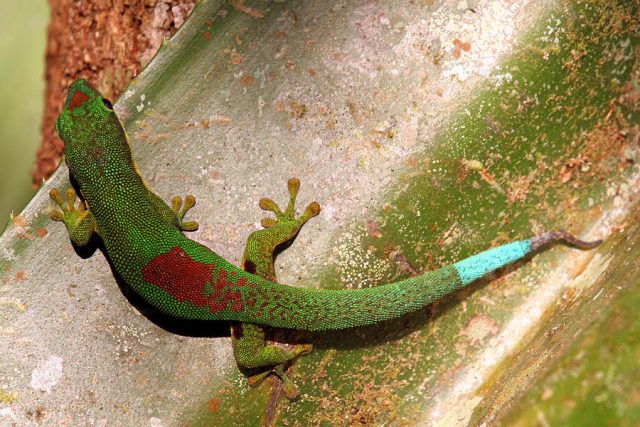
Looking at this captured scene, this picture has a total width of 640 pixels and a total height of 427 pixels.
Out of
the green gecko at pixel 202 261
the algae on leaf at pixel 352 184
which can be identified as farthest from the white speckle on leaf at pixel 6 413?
the green gecko at pixel 202 261

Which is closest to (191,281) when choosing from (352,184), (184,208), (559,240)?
(184,208)

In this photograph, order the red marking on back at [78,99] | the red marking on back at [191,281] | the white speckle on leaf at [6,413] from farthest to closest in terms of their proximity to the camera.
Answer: the red marking on back at [78,99], the red marking on back at [191,281], the white speckle on leaf at [6,413]

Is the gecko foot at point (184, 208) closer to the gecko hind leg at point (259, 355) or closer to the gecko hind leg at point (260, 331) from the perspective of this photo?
the gecko hind leg at point (260, 331)

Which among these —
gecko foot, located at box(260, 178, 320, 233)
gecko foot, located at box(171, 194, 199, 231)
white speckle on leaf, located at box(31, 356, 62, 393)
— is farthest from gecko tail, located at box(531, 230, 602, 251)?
white speckle on leaf, located at box(31, 356, 62, 393)

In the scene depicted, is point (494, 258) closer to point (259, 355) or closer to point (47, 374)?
point (259, 355)

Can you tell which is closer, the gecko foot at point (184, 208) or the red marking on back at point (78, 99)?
the gecko foot at point (184, 208)

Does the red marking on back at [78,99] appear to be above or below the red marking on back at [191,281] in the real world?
above

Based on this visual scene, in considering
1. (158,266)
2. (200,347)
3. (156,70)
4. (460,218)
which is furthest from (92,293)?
(460,218)

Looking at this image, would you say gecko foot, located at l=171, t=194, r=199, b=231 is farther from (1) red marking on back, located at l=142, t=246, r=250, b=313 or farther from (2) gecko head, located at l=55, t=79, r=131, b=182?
(2) gecko head, located at l=55, t=79, r=131, b=182
